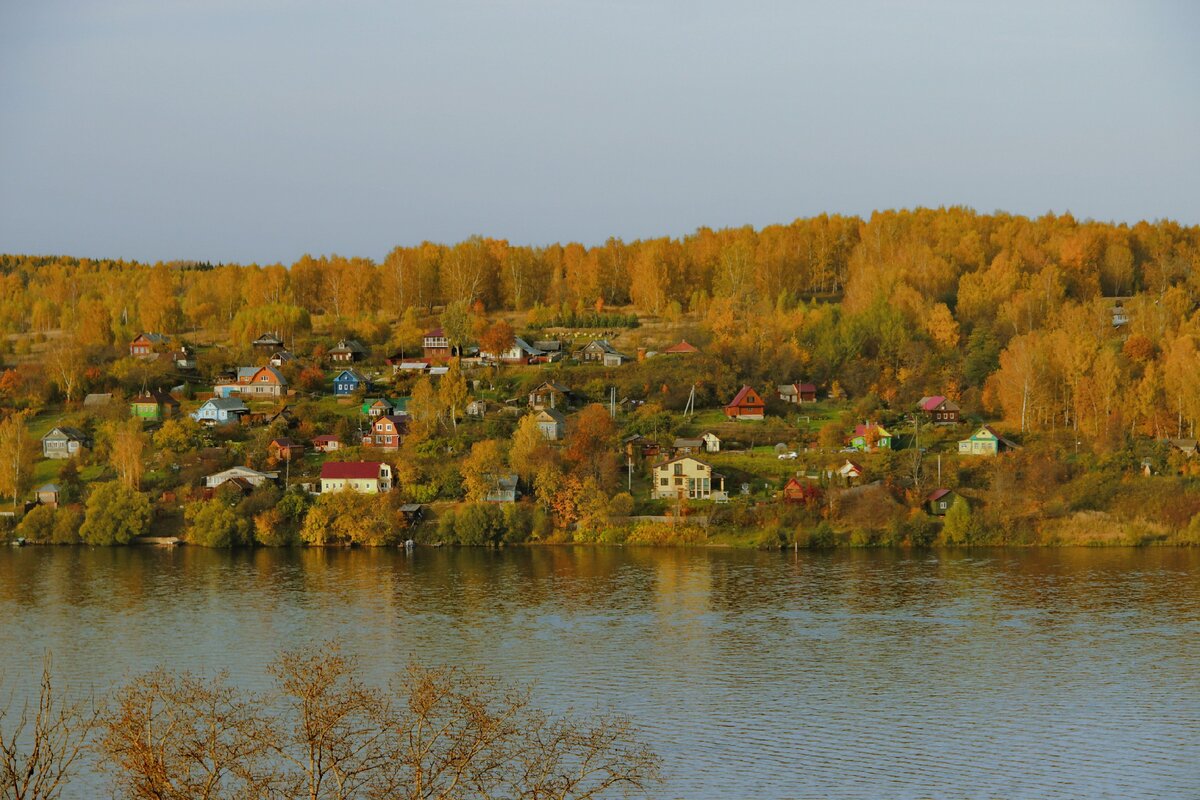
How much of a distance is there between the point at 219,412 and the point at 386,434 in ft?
25.2

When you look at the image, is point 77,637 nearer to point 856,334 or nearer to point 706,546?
point 706,546

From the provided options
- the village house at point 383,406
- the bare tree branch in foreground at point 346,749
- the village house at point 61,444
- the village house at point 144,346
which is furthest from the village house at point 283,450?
the bare tree branch in foreground at point 346,749

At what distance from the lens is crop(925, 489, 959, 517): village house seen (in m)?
41.5

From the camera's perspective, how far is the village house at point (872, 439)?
46.2m

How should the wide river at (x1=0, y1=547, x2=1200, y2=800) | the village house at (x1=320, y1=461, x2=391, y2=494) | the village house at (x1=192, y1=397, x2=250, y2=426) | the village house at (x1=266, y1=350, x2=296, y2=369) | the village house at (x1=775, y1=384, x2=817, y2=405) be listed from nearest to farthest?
the wide river at (x1=0, y1=547, x2=1200, y2=800) < the village house at (x1=320, y1=461, x2=391, y2=494) < the village house at (x1=192, y1=397, x2=250, y2=426) < the village house at (x1=775, y1=384, x2=817, y2=405) < the village house at (x1=266, y1=350, x2=296, y2=369)

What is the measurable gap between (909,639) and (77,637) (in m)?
16.6

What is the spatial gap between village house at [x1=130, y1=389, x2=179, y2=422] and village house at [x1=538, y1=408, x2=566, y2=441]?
584 inches

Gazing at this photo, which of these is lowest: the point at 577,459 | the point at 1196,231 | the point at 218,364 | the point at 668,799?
the point at 668,799

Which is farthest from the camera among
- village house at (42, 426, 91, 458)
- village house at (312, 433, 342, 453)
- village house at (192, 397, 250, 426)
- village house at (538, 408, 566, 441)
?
village house at (192, 397, 250, 426)

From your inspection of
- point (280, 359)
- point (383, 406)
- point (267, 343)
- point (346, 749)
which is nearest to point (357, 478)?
point (383, 406)

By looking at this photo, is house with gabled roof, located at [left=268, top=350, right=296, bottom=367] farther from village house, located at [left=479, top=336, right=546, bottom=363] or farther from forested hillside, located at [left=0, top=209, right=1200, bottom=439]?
village house, located at [left=479, top=336, right=546, bottom=363]

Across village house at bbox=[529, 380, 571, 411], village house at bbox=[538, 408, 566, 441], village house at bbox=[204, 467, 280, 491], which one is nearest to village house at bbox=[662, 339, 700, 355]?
village house at bbox=[529, 380, 571, 411]

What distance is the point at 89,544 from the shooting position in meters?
43.0

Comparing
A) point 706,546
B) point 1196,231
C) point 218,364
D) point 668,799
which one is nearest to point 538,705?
point 668,799
